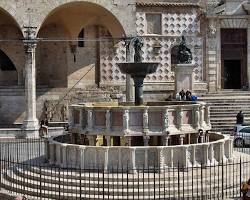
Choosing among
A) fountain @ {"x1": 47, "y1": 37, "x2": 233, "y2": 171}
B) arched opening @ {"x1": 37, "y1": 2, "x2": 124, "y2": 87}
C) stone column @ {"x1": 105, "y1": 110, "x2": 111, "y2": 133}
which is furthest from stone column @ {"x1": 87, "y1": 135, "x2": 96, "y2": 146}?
arched opening @ {"x1": 37, "y1": 2, "x2": 124, "y2": 87}

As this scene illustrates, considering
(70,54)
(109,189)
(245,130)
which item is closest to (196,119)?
(109,189)

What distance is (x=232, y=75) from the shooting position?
3259cm

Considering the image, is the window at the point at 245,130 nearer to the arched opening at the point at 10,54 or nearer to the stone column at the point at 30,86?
the stone column at the point at 30,86

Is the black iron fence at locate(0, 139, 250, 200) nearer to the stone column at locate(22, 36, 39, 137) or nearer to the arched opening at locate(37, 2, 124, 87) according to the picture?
the stone column at locate(22, 36, 39, 137)

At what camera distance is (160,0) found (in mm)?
31266

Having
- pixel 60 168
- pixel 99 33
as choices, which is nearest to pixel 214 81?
pixel 99 33

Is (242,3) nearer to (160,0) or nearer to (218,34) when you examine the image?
(218,34)

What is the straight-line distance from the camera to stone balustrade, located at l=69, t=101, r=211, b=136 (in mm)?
14859

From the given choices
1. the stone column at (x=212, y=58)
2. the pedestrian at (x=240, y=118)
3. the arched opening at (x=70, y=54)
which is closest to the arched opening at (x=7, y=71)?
the arched opening at (x=70, y=54)

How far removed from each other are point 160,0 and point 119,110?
57.6ft

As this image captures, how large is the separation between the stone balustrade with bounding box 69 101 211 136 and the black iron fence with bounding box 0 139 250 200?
1372 millimetres

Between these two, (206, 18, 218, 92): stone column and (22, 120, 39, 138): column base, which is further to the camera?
(206, 18, 218, 92): stone column

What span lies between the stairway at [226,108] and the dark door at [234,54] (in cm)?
255

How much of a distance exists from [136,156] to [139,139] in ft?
6.07
